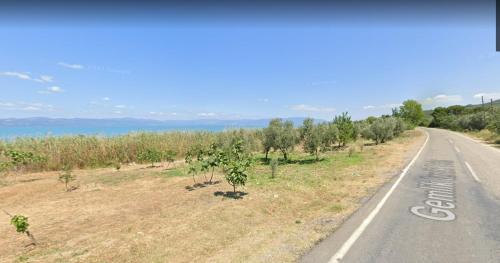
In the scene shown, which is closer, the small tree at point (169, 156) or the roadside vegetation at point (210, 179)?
the roadside vegetation at point (210, 179)

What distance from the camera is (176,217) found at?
607 centimetres

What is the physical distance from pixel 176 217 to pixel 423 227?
5.29 m

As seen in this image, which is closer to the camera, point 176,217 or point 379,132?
point 176,217

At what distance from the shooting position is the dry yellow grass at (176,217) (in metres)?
4.45

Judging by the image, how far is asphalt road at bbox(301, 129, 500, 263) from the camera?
13.5ft

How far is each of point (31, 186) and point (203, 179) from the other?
6680mm

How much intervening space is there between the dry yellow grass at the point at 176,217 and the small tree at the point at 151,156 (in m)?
4.01

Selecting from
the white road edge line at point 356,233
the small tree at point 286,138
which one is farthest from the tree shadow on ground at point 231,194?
the small tree at point 286,138

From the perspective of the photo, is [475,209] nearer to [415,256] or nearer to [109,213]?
[415,256]

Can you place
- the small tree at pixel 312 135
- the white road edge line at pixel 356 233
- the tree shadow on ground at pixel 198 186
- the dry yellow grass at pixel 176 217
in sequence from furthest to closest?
the small tree at pixel 312 135 → the tree shadow on ground at pixel 198 186 → the dry yellow grass at pixel 176 217 → the white road edge line at pixel 356 233

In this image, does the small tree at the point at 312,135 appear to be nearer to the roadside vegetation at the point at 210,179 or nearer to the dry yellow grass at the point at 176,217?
the roadside vegetation at the point at 210,179

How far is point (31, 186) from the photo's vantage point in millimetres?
10078

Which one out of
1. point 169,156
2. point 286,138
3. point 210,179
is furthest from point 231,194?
point 169,156

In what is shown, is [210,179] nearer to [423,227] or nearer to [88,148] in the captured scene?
[423,227]
